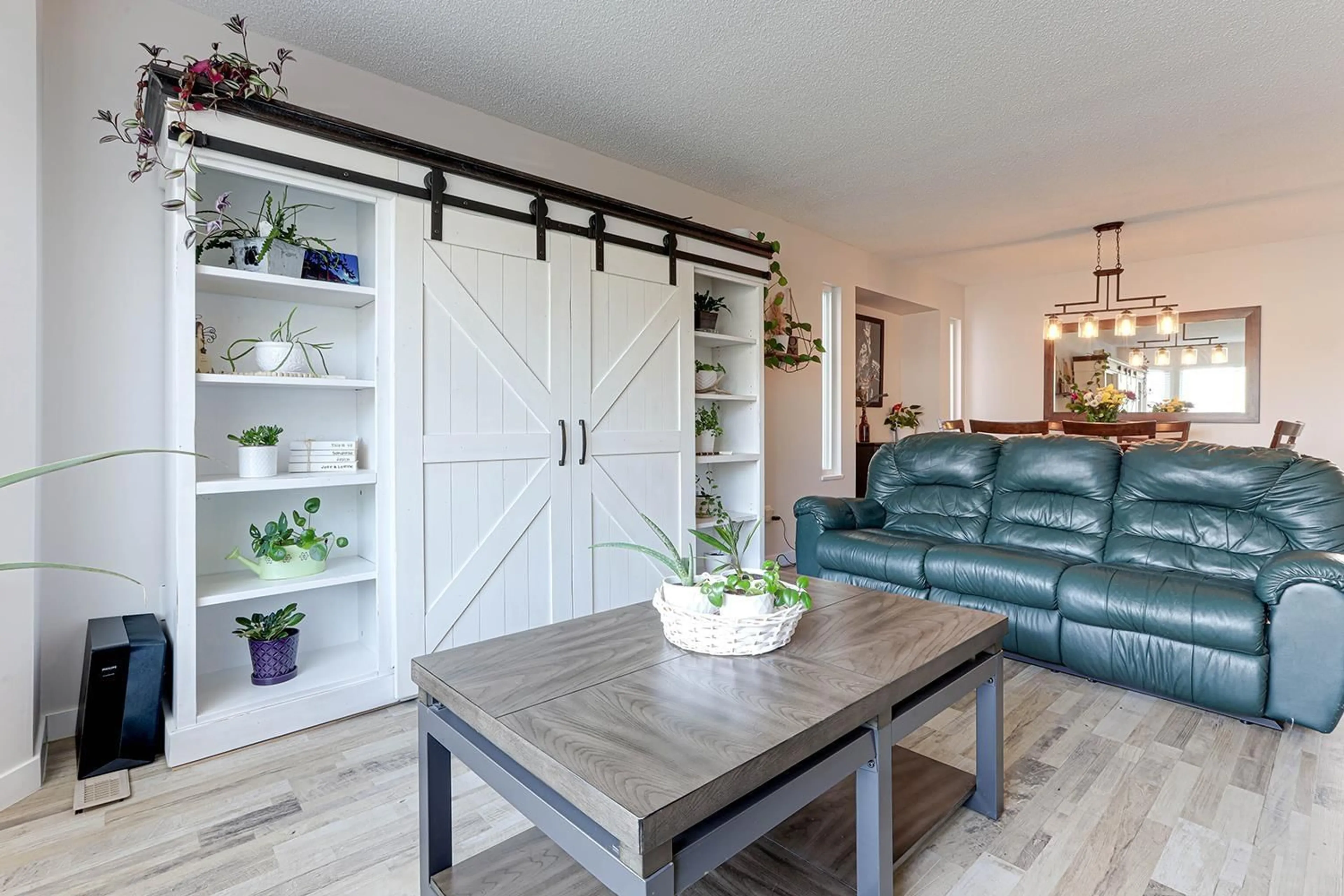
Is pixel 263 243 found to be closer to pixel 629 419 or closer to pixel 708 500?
pixel 629 419

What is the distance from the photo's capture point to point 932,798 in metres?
1.87

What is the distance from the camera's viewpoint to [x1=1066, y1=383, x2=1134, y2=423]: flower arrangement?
5066 millimetres

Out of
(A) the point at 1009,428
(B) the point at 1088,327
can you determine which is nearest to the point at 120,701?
(A) the point at 1009,428

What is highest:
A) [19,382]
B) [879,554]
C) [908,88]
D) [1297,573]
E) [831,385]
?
[908,88]

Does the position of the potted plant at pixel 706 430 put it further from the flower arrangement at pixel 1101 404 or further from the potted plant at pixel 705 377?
the flower arrangement at pixel 1101 404

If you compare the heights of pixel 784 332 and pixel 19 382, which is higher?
pixel 784 332

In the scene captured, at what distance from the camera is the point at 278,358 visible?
98.7 inches

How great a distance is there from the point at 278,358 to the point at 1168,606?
3.54 m

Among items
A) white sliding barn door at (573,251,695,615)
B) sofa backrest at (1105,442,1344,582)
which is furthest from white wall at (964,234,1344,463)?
white sliding barn door at (573,251,695,615)

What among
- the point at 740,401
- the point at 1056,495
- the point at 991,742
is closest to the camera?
the point at 991,742

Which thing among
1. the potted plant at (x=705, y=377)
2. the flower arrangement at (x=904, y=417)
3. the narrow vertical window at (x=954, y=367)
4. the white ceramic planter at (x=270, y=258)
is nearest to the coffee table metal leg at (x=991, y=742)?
the potted plant at (x=705, y=377)

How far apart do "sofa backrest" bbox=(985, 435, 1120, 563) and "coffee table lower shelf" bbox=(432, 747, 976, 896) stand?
1826 mm

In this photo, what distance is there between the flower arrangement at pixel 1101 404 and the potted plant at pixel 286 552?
16.6 feet

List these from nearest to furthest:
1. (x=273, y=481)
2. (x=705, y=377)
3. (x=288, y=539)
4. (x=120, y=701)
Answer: (x=120, y=701), (x=273, y=481), (x=288, y=539), (x=705, y=377)
